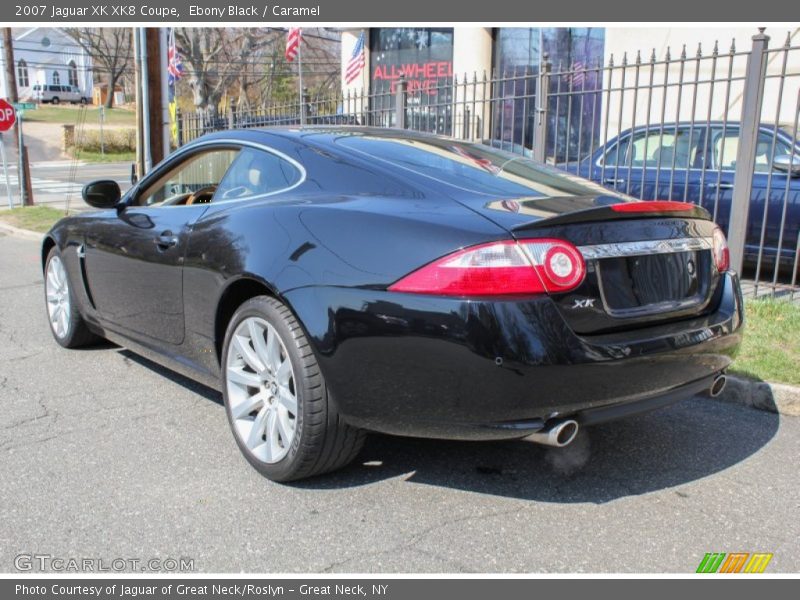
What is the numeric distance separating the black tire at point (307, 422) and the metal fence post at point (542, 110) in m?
5.31

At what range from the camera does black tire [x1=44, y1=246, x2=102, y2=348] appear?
5094 mm

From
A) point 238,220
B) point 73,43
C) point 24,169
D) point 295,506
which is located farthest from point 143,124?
point 73,43

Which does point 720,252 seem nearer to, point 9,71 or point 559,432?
point 559,432

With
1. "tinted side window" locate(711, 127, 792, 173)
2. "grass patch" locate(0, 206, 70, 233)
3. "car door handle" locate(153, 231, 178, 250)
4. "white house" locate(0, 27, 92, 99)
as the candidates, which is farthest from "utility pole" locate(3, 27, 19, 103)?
"white house" locate(0, 27, 92, 99)

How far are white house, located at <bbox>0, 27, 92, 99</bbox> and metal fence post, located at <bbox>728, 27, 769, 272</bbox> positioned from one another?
6635 cm

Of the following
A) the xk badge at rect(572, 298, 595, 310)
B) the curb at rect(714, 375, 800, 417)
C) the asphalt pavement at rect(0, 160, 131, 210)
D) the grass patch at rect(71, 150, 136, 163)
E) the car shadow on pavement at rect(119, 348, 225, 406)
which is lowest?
the asphalt pavement at rect(0, 160, 131, 210)

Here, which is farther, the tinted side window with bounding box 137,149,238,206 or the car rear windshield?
the tinted side window with bounding box 137,149,238,206

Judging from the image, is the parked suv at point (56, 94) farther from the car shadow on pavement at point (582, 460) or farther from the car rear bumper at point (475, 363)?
the car rear bumper at point (475, 363)

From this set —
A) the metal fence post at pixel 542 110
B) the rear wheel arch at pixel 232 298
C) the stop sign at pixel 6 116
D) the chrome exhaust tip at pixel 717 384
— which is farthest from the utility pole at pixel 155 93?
the chrome exhaust tip at pixel 717 384

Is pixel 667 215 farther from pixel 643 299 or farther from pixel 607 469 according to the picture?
pixel 607 469

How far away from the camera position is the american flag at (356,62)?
23219mm

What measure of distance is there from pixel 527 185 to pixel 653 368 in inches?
39.7

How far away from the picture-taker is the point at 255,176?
372cm

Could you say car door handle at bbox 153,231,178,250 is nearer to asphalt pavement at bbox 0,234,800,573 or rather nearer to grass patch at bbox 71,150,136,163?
asphalt pavement at bbox 0,234,800,573
